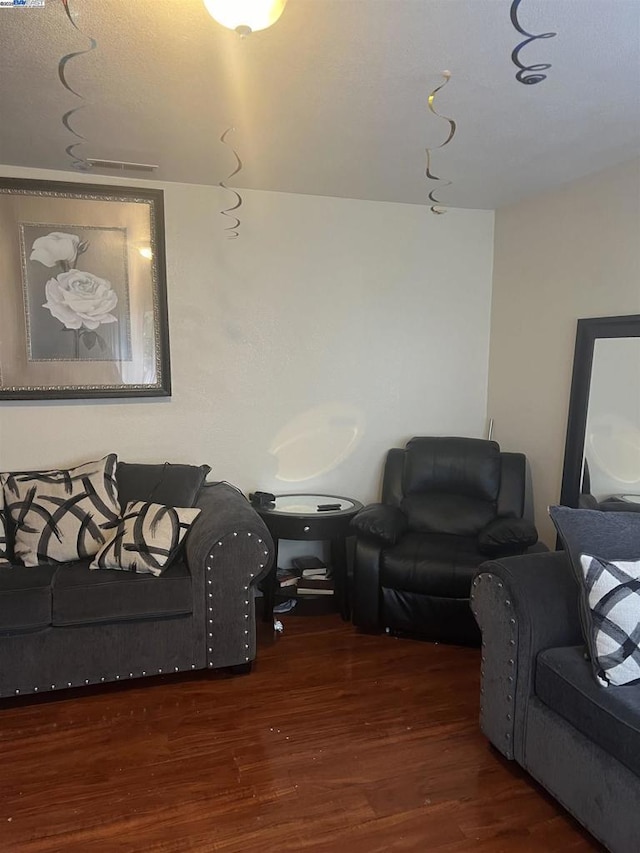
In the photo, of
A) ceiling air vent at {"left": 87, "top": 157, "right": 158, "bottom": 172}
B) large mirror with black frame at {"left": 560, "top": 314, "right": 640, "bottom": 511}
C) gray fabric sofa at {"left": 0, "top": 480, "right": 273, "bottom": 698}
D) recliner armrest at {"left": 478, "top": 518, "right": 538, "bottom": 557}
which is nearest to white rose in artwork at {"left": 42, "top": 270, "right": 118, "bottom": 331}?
ceiling air vent at {"left": 87, "top": 157, "right": 158, "bottom": 172}

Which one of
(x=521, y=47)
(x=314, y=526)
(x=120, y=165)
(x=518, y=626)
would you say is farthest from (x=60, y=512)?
(x=521, y=47)

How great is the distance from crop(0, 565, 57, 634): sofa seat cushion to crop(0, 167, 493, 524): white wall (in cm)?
91

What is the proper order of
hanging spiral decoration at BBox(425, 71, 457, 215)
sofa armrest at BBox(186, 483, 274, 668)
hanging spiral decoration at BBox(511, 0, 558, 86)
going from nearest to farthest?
1. hanging spiral decoration at BBox(511, 0, 558, 86)
2. hanging spiral decoration at BBox(425, 71, 457, 215)
3. sofa armrest at BBox(186, 483, 274, 668)

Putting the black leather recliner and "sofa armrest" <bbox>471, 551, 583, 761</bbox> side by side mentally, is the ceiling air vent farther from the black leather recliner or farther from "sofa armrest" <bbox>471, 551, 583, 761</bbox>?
"sofa armrest" <bbox>471, 551, 583, 761</bbox>

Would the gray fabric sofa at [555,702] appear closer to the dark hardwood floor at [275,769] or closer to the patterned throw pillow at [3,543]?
the dark hardwood floor at [275,769]

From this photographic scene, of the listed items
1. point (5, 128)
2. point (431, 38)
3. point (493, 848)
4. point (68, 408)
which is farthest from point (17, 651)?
point (431, 38)

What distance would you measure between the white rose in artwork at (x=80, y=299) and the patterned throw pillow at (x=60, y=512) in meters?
0.81

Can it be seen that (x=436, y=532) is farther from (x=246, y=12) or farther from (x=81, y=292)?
(x=246, y=12)

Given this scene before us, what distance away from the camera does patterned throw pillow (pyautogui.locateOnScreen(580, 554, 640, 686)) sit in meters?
1.87

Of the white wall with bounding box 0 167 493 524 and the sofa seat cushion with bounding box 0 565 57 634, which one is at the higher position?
the white wall with bounding box 0 167 493 524

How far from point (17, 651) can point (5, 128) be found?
2.15 m

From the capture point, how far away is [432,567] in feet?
9.98

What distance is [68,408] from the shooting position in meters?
3.33

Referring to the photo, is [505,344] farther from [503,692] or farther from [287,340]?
[503,692]
